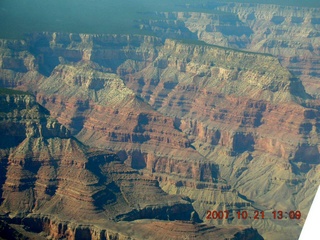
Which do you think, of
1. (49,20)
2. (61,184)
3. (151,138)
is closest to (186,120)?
(151,138)

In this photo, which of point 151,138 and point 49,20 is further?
point 49,20

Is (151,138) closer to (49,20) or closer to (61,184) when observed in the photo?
(61,184)

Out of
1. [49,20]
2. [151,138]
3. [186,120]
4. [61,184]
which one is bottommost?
[61,184]

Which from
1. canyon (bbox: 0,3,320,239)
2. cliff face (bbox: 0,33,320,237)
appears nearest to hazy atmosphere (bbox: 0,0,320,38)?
canyon (bbox: 0,3,320,239)

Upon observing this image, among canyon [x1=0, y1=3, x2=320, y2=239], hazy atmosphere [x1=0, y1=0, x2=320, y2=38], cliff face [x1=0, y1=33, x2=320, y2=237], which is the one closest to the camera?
canyon [x1=0, y1=3, x2=320, y2=239]

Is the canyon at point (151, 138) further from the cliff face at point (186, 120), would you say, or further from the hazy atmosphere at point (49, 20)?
the hazy atmosphere at point (49, 20)

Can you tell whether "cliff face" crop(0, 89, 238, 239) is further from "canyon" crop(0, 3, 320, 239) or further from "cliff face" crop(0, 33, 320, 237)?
"cliff face" crop(0, 33, 320, 237)
